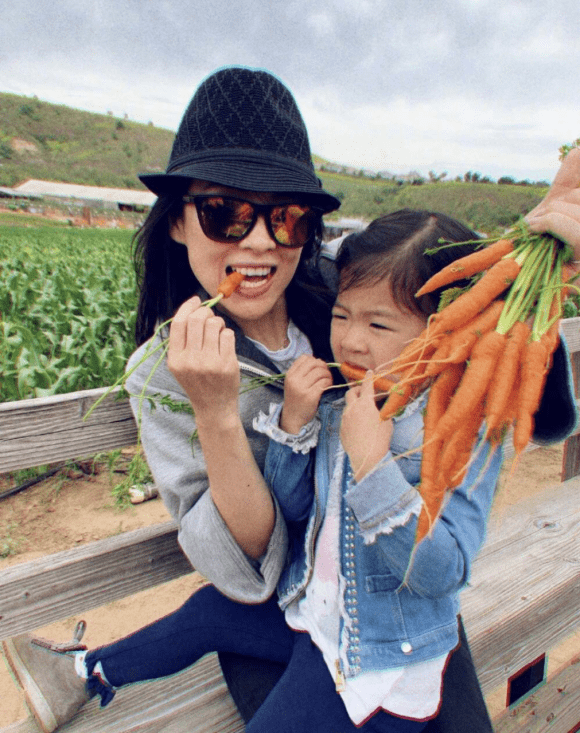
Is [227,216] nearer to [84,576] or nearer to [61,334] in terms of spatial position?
[84,576]

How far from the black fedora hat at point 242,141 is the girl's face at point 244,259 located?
4cm

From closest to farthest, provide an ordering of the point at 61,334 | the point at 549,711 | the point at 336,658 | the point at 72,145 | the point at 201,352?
the point at 201,352 < the point at 336,658 < the point at 549,711 < the point at 61,334 < the point at 72,145

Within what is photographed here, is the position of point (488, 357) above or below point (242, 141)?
below

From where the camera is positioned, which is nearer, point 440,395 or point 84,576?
point 440,395

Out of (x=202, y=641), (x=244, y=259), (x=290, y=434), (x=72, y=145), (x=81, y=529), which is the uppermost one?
(x=244, y=259)

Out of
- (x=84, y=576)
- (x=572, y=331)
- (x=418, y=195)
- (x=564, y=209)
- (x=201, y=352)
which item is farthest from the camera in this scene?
(x=418, y=195)

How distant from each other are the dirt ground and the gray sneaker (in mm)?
1284

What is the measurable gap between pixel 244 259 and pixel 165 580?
1086mm

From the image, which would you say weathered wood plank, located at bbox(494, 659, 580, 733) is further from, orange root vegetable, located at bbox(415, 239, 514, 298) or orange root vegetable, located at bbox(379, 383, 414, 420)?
orange root vegetable, located at bbox(415, 239, 514, 298)

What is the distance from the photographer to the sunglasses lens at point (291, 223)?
1253mm

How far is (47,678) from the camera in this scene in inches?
55.2

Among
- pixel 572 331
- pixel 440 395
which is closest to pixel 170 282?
pixel 440 395

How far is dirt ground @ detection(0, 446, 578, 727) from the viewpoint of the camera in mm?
2936

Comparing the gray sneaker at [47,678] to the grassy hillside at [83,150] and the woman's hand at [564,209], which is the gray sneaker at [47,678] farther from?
the grassy hillside at [83,150]
